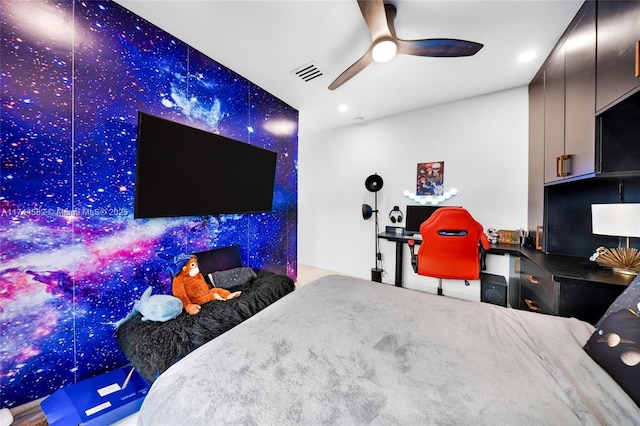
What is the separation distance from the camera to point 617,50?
1.23 metres

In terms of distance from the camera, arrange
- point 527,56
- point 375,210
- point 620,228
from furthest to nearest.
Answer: point 375,210 < point 527,56 < point 620,228

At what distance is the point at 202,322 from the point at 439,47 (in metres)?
2.71

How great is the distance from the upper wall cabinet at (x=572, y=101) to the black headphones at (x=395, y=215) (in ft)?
5.54

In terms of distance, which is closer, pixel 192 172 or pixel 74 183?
pixel 74 183

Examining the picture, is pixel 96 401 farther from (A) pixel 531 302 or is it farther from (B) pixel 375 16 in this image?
(A) pixel 531 302

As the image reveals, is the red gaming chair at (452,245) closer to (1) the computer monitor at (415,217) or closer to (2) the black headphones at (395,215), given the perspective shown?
(1) the computer monitor at (415,217)

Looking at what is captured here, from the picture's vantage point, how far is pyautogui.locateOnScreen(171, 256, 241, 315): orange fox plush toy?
1.85 meters

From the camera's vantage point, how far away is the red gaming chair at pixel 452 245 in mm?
2207

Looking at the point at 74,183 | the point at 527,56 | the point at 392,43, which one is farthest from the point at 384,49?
the point at 74,183

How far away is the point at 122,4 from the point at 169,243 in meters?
1.91

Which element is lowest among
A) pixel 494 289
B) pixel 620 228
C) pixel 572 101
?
pixel 494 289

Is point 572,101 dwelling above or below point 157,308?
above

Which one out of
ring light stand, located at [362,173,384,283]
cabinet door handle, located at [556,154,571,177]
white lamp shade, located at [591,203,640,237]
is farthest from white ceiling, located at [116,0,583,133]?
white lamp shade, located at [591,203,640,237]

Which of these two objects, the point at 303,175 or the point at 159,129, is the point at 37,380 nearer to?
the point at 159,129
